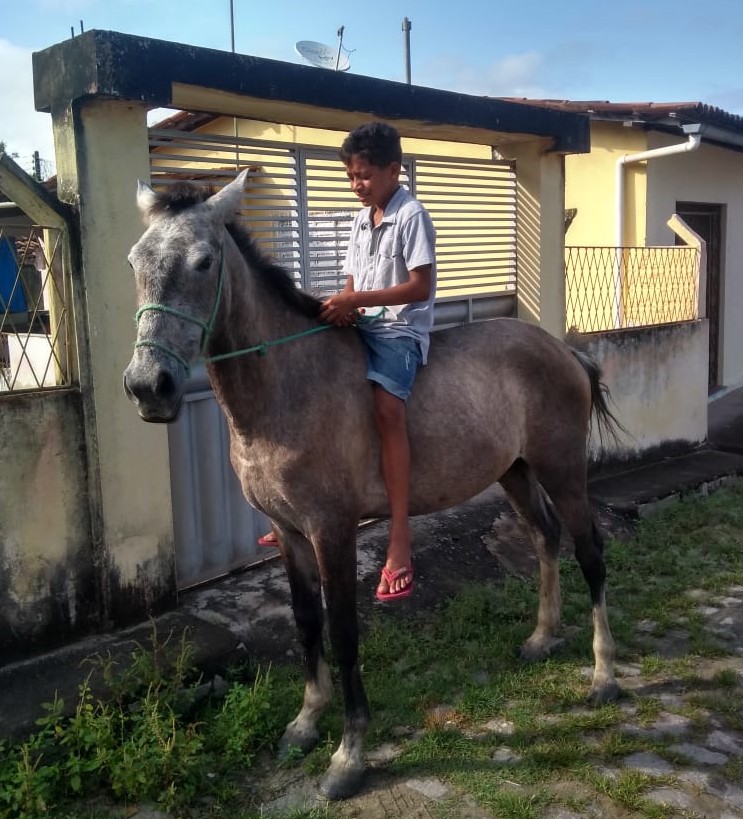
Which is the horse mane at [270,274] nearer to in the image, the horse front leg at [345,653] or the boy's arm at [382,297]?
the boy's arm at [382,297]

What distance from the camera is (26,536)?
13.4 ft

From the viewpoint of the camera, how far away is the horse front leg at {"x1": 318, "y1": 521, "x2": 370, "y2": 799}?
3369 mm

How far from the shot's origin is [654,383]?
861cm

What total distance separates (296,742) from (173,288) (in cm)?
216

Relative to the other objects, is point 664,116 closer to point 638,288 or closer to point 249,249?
point 638,288

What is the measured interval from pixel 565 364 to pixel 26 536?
120 inches

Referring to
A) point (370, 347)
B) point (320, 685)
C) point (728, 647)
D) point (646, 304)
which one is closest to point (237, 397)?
point (370, 347)

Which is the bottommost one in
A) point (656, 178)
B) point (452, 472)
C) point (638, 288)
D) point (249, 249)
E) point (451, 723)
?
point (451, 723)

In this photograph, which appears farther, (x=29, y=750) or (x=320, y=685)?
(x=320, y=685)

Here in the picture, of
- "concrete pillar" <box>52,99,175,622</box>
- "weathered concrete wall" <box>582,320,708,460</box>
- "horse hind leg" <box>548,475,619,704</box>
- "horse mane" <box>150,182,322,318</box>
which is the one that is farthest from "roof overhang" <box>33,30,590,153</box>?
"horse hind leg" <box>548,475,619,704</box>

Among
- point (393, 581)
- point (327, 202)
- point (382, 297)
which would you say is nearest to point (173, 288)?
point (382, 297)

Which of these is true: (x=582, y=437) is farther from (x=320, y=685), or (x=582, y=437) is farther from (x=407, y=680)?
(x=320, y=685)

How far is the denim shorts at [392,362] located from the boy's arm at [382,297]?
20 centimetres

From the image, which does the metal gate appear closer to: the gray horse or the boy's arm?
the boy's arm
